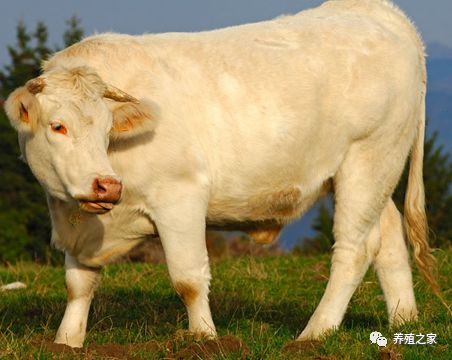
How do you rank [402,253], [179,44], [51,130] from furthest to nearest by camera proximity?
[402,253]
[179,44]
[51,130]

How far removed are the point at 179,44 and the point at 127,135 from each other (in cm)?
105

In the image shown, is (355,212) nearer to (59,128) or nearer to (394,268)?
(394,268)

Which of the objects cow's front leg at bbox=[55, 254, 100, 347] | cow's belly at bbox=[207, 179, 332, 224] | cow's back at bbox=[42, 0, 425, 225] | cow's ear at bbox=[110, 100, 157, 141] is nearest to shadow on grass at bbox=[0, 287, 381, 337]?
cow's front leg at bbox=[55, 254, 100, 347]

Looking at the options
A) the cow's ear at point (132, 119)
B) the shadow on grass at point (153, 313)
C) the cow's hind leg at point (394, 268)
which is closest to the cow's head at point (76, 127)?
the cow's ear at point (132, 119)

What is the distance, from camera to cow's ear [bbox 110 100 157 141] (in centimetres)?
694

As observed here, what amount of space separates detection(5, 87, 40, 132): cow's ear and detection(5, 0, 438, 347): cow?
11mm

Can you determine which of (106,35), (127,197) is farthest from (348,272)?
(106,35)

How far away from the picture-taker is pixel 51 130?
6684mm

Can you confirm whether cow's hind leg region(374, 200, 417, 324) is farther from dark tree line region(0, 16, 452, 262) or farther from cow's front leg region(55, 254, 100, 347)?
dark tree line region(0, 16, 452, 262)

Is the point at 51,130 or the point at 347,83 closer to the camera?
the point at 51,130

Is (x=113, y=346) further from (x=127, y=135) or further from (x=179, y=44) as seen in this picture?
(x=179, y=44)

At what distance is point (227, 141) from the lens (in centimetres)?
749

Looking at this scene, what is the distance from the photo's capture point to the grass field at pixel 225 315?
21.5 feet

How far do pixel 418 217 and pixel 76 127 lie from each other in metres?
3.57
